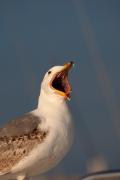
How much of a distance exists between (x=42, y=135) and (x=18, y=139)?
0.14 metres

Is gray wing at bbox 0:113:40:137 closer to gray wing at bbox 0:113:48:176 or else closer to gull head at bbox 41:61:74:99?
gray wing at bbox 0:113:48:176

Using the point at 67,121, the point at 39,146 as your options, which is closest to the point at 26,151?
the point at 39,146

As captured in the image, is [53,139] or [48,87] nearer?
[53,139]

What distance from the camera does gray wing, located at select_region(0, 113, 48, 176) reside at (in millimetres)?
1953

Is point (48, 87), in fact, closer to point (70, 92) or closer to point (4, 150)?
point (70, 92)

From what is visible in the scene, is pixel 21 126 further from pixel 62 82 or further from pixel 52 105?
pixel 62 82

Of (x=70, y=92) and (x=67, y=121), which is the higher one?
(x=70, y=92)

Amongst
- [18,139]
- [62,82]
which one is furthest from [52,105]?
[18,139]

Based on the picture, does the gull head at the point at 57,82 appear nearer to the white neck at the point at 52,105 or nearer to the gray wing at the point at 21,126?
the white neck at the point at 52,105

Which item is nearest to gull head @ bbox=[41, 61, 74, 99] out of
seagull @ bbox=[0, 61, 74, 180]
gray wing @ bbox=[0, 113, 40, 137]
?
seagull @ bbox=[0, 61, 74, 180]

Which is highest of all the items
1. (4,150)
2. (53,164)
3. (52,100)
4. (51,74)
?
(51,74)

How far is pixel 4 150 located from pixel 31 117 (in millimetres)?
218

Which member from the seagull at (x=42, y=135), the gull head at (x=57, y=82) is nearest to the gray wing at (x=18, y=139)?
Result: the seagull at (x=42, y=135)

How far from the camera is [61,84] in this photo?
2146 millimetres
